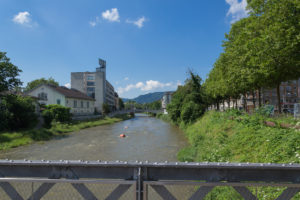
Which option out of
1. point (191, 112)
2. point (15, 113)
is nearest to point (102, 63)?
point (15, 113)

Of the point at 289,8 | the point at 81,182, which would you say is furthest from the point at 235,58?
the point at 81,182

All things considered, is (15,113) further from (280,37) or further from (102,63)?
(102,63)

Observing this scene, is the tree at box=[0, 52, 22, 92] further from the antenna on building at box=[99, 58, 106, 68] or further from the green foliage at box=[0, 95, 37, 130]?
the antenna on building at box=[99, 58, 106, 68]

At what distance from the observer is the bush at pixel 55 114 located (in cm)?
2995

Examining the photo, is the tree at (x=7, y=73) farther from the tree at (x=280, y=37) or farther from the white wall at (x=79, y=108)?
the tree at (x=280, y=37)

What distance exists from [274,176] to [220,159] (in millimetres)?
7227

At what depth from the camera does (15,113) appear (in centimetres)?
2409

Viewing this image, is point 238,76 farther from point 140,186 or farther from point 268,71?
point 140,186

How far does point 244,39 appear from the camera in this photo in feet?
52.6

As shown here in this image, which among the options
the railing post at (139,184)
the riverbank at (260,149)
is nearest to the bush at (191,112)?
the riverbank at (260,149)

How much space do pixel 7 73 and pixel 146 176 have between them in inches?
1120

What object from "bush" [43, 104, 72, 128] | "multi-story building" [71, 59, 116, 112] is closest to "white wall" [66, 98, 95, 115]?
"bush" [43, 104, 72, 128]

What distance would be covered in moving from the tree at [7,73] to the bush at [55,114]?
7424 millimetres

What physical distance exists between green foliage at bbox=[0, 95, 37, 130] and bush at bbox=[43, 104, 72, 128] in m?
3.15
